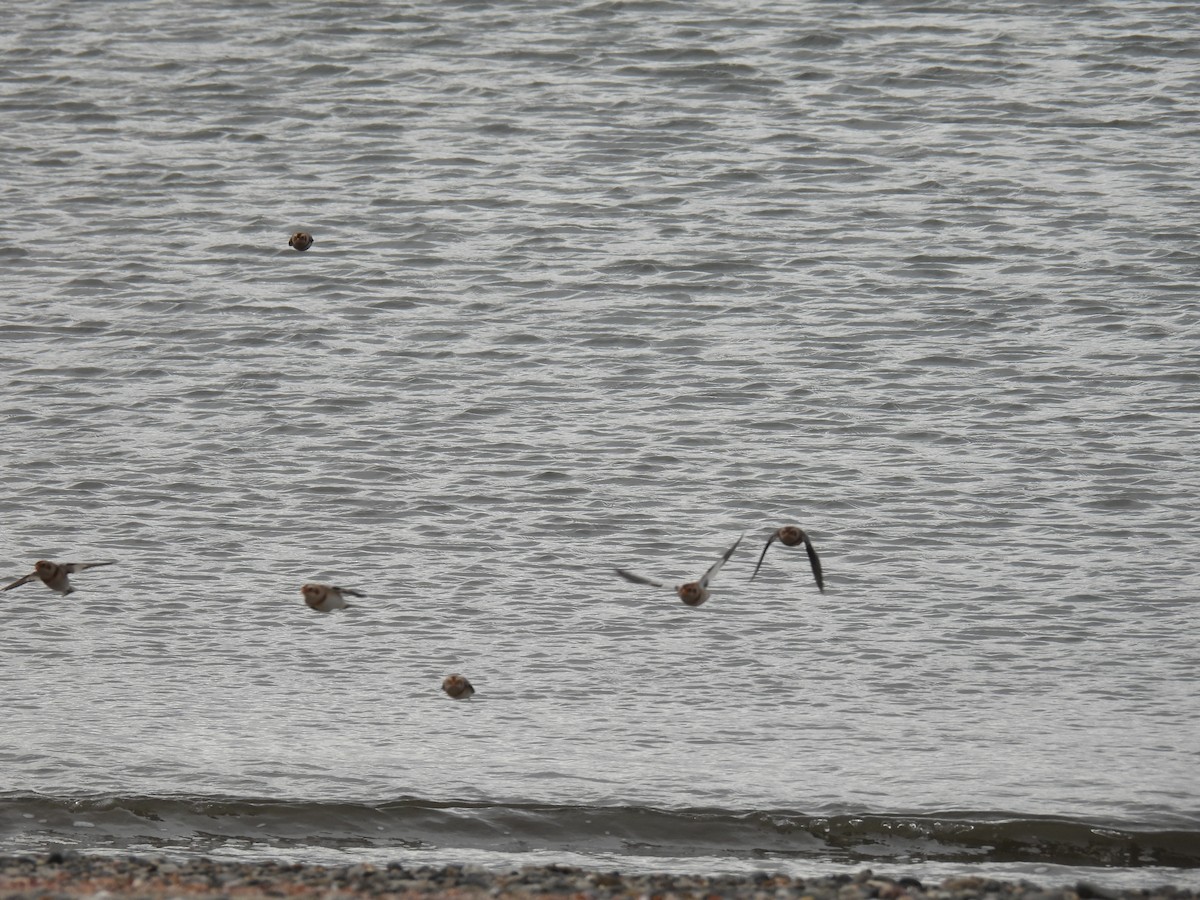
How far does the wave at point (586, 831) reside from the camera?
8539mm

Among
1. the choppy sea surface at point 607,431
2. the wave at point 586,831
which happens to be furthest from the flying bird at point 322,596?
the wave at point 586,831

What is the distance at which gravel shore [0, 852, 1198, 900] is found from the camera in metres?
7.33

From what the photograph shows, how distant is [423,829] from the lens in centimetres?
883

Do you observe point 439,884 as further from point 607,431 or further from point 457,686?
point 607,431

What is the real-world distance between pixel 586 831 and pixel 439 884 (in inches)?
54.8

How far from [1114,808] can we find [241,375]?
8.96m

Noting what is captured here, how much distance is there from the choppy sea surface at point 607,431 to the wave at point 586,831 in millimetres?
26

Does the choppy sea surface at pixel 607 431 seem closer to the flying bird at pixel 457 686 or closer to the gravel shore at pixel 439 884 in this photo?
the flying bird at pixel 457 686

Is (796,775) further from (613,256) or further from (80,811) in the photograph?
(613,256)

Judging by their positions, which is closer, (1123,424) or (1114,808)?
(1114,808)

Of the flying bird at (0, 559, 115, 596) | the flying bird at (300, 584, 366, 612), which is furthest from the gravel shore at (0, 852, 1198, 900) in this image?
the flying bird at (0, 559, 115, 596)

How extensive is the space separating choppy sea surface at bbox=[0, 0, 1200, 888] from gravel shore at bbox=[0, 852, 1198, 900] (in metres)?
0.60

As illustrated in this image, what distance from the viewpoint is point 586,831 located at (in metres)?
8.80

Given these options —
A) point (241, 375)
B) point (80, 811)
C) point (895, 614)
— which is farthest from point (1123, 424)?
point (80, 811)
